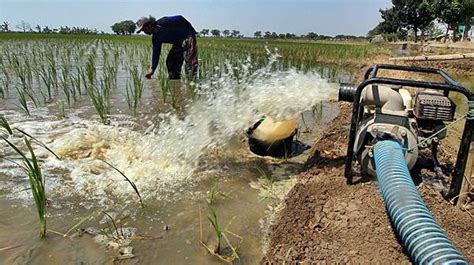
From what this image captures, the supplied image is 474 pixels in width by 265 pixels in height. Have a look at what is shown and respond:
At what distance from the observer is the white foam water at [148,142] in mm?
2686

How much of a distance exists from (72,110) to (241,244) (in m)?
3.64

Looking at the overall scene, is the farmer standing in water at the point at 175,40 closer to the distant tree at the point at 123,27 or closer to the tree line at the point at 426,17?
the tree line at the point at 426,17

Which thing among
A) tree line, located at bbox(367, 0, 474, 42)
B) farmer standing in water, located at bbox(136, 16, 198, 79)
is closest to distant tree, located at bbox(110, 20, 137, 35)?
tree line, located at bbox(367, 0, 474, 42)

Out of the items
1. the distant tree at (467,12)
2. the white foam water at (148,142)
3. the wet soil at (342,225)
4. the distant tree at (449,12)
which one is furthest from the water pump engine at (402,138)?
the distant tree at (449,12)

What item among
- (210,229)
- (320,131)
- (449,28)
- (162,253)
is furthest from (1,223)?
(449,28)

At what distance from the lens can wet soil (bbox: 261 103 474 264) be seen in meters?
1.73

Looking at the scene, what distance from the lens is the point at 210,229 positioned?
216cm

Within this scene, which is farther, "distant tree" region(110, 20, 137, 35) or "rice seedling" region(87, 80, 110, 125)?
"distant tree" region(110, 20, 137, 35)

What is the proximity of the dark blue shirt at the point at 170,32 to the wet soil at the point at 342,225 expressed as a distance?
3.97m

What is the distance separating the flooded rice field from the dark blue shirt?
31.5 inches

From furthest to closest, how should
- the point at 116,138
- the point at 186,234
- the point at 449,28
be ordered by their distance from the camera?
the point at 449,28, the point at 116,138, the point at 186,234

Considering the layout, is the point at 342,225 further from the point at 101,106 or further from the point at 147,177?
the point at 101,106

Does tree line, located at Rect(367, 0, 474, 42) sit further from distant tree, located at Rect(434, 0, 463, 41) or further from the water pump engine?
the water pump engine

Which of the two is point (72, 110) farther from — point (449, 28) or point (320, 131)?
point (449, 28)
